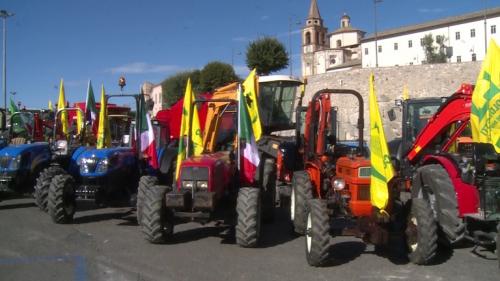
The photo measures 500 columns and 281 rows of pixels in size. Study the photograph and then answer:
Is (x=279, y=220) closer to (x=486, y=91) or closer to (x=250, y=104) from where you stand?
(x=250, y=104)

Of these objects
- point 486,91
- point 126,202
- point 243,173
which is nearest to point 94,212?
point 126,202

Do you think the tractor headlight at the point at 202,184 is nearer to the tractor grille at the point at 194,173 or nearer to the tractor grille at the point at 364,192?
the tractor grille at the point at 194,173

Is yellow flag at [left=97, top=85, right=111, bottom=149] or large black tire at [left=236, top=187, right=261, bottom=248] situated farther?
yellow flag at [left=97, top=85, right=111, bottom=149]

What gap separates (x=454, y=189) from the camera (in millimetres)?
6957

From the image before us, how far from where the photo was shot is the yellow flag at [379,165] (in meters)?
6.12

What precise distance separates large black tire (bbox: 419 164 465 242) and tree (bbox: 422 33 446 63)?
72.3 metres

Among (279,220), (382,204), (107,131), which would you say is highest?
(107,131)

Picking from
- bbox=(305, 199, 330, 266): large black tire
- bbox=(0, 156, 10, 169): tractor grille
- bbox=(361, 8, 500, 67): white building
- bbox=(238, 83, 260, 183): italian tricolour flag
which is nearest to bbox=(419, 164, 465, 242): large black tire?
bbox=(305, 199, 330, 266): large black tire

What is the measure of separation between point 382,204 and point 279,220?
4576mm

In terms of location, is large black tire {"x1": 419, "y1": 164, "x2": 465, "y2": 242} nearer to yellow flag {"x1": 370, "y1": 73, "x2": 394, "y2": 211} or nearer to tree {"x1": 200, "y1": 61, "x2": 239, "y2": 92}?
yellow flag {"x1": 370, "y1": 73, "x2": 394, "y2": 211}

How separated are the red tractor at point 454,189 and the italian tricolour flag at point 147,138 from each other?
5.12 meters

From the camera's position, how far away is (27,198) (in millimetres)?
13750

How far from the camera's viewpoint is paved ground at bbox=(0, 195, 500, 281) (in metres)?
6.39

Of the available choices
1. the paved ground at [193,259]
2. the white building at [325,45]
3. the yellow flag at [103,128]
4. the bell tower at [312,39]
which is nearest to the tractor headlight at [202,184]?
the paved ground at [193,259]
